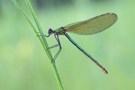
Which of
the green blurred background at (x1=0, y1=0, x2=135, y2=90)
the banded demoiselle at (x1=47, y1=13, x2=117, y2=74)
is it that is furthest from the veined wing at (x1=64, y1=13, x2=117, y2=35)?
the green blurred background at (x1=0, y1=0, x2=135, y2=90)

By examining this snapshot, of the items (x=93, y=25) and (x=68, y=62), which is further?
(x=68, y=62)

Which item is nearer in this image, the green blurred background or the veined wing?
the veined wing

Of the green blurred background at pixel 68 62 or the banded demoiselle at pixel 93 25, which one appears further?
the green blurred background at pixel 68 62

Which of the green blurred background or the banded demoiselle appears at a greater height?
the banded demoiselle

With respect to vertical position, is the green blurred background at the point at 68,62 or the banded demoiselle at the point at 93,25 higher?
the banded demoiselle at the point at 93,25

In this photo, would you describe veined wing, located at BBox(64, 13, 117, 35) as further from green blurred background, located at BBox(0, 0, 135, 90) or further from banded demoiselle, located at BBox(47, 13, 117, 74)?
green blurred background, located at BBox(0, 0, 135, 90)

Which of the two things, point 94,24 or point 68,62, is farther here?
point 68,62

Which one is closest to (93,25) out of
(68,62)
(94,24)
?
(94,24)

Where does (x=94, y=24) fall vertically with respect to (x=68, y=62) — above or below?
above

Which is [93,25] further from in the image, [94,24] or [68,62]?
[68,62]

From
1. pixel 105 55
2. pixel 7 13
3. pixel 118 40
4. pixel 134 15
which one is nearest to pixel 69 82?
pixel 105 55

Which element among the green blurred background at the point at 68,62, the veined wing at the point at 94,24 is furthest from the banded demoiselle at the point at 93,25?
the green blurred background at the point at 68,62

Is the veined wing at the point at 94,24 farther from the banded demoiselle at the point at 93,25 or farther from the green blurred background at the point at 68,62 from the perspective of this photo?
the green blurred background at the point at 68,62
